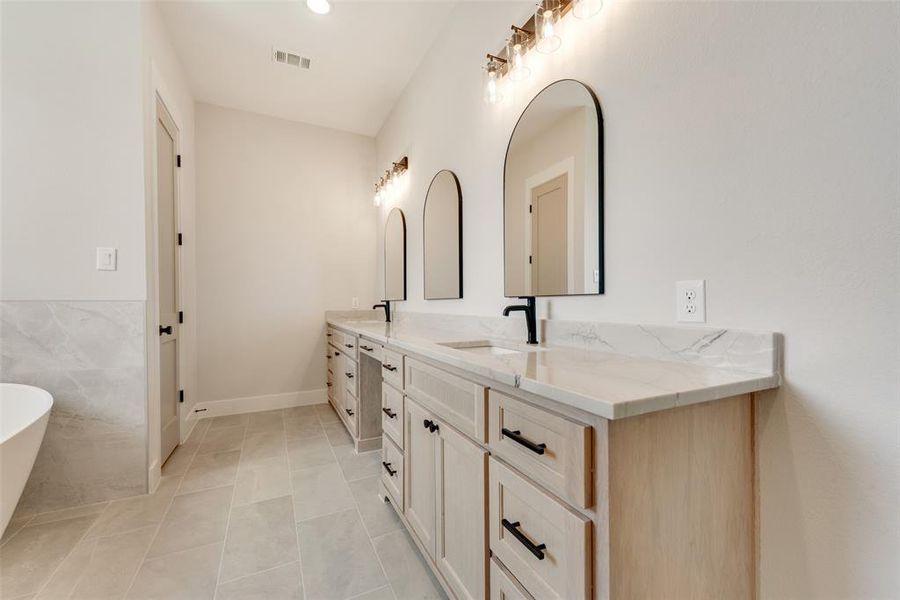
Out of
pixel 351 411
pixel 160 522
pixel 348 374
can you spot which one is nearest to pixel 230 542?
pixel 160 522

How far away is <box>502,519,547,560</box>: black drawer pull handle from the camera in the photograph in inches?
32.9

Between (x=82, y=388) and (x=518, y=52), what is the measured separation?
8.75ft

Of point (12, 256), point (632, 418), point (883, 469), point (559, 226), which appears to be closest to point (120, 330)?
point (12, 256)

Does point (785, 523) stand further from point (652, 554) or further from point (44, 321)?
point (44, 321)

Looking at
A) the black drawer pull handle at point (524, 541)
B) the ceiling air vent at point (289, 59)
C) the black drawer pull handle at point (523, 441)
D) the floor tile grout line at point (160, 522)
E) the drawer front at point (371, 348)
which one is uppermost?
the ceiling air vent at point (289, 59)

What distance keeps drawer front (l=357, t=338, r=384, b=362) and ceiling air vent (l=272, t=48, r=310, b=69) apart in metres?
2.12

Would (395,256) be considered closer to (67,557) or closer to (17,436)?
(17,436)

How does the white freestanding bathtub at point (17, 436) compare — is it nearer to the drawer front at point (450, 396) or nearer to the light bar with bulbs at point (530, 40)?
the drawer front at point (450, 396)

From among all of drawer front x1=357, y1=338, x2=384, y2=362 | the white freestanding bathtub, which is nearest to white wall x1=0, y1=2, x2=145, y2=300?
the white freestanding bathtub

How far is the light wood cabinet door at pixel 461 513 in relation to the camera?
1.06 metres

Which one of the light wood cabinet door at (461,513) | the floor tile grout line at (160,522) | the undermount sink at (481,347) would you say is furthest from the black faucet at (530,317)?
the floor tile grout line at (160,522)

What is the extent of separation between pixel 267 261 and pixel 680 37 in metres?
3.47

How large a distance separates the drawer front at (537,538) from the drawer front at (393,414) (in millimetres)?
725

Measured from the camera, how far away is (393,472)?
1763 millimetres
